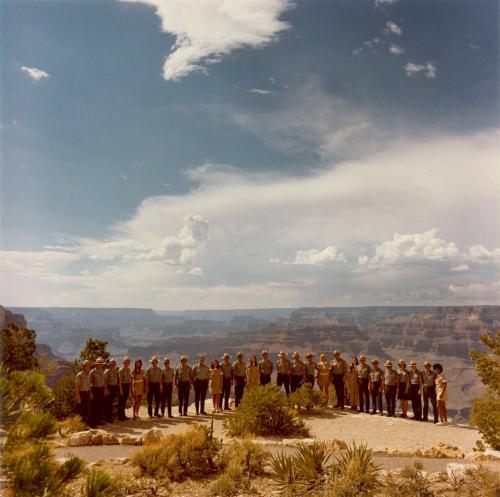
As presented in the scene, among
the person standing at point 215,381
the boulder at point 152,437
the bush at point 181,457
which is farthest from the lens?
the person standing at point 215,381

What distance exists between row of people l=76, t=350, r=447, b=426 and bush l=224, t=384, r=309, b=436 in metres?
2.81

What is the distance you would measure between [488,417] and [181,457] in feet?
17.5

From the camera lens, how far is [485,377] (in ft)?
24.4

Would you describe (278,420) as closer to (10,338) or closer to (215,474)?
(215,474)

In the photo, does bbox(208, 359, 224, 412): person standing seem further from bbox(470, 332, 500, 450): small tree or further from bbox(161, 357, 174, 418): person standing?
bbox(470, 332, 500, 450): small tree

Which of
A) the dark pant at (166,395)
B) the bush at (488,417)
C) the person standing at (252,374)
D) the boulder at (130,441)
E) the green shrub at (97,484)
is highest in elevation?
the green shrub at (97,484)

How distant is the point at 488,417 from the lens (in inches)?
298

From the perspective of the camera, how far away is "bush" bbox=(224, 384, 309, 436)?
1102 cm

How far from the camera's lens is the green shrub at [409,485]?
20.9 ft

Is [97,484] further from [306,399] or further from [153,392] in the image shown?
[306,399]

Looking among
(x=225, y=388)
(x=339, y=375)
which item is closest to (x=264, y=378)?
(x=225, y=388)

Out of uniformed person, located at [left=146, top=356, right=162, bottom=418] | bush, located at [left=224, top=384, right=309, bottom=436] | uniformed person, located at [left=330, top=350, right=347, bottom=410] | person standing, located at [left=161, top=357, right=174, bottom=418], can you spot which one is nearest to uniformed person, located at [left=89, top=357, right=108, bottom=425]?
uniformed person, located at [left=146, top=356, right=162, bottom=418]

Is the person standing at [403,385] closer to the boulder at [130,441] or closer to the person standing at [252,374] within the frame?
the person standing at [252,374]

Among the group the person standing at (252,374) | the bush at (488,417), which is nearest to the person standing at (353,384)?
the person standing at (252,374)
